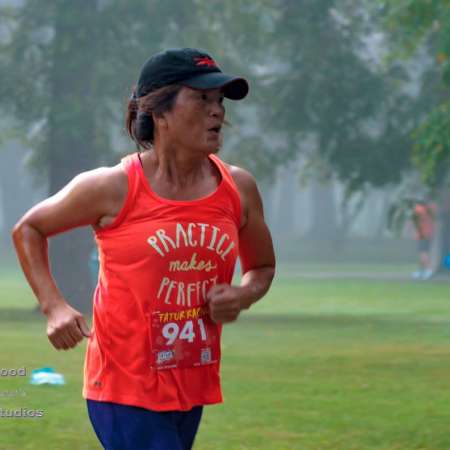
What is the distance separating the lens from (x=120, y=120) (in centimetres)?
2947

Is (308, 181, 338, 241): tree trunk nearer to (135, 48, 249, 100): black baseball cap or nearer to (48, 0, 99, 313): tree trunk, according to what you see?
(48, 0, 99, 313): tree trunk

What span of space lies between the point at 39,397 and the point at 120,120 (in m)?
17.2

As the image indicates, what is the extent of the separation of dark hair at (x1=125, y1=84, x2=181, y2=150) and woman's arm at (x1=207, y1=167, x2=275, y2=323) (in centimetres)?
32

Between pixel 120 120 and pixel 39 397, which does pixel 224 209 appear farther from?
→ pixel 120 120

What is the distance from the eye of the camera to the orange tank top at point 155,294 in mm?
5062

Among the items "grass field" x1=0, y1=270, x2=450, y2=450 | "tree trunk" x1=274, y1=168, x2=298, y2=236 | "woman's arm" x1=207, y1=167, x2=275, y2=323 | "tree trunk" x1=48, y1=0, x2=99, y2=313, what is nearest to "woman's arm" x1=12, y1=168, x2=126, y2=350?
"woman's arm" x1=207, y1=167, x2=275, y2=323

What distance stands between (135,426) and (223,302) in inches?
19.1

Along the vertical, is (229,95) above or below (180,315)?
above

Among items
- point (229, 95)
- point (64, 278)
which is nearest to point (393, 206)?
point (64, 278)

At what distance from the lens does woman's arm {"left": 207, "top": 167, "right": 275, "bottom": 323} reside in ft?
16.8

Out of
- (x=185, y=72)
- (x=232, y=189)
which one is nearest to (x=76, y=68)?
(x=232, y=189)

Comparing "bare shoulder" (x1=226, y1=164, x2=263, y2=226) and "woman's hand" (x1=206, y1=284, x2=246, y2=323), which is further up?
"bare shoulder" (x1=226, y1=164, x2=263, y2=226)

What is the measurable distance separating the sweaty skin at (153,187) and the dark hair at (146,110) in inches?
1.0

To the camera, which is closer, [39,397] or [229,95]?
[229,95]
